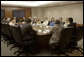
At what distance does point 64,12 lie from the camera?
8844mm

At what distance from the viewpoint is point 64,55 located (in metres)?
2.85

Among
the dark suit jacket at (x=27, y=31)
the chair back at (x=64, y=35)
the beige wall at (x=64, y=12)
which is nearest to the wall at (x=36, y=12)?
the beige wall at (x=64, y=12)

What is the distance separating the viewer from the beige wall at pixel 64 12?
25.1ft

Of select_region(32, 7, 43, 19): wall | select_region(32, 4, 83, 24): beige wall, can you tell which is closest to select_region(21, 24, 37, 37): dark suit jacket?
select_region(32, 4, 83, 24): beige wall

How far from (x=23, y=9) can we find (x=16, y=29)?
8.29 metres

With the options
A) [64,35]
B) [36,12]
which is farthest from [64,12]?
[64,35]

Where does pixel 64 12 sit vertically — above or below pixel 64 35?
above

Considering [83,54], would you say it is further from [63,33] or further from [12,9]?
[12,9]

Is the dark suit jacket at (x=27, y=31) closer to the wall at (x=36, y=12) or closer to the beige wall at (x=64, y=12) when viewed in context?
the beige wall at (x=64, y=12)

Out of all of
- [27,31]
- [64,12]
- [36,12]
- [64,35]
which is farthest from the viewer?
[36,12]

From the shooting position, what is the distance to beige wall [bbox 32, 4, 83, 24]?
7.66m

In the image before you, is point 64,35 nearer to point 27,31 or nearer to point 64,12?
point 27,31

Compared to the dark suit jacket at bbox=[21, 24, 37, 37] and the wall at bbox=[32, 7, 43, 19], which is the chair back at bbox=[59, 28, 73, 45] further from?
the wall at bbox=[32, 7, 43, 19]

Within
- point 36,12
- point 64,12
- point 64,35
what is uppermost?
point 36,12
